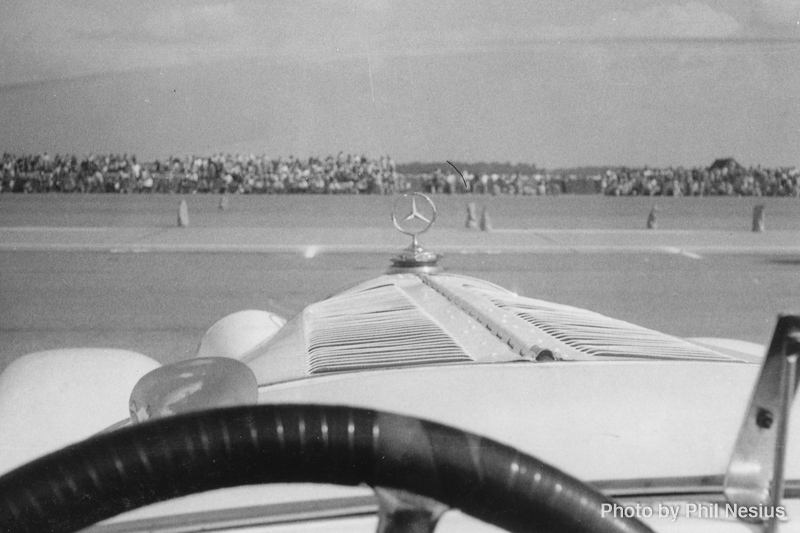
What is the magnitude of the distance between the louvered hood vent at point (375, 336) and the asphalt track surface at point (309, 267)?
1517 mm

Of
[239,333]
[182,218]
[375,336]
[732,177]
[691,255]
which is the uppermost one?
[732,177]

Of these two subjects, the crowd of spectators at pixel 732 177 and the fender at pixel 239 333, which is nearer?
the crowd of spectators at pixel 732 177

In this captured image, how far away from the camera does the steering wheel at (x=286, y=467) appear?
23.5 inches

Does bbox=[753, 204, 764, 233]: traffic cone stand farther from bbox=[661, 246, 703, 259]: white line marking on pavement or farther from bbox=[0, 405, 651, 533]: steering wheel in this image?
bbox=[0, 405, 651, 533]: steering wheel

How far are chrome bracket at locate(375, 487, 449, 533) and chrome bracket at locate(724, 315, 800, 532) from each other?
443mm

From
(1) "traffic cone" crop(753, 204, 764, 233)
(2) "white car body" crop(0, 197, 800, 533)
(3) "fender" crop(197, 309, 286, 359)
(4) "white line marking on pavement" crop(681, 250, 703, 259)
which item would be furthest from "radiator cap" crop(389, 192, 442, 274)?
(1) "traffic cone" crop(753, 204, 764, 233)

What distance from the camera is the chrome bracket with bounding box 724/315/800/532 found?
0.90m

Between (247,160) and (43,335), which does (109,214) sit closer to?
(43,335)

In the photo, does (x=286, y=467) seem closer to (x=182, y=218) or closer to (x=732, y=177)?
(x=732, y=177)

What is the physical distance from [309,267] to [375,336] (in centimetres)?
882

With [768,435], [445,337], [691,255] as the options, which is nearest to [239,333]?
[445,337]

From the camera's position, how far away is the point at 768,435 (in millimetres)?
945

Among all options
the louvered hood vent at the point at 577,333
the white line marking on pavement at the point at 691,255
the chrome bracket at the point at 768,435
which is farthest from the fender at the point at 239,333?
the white line marking on pavement at the point at 691,255

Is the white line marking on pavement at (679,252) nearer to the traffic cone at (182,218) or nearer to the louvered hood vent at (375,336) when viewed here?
the traffic cone at (182,218)
